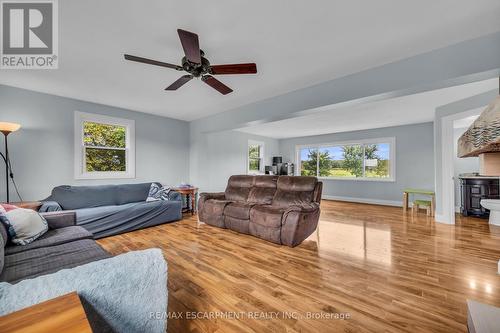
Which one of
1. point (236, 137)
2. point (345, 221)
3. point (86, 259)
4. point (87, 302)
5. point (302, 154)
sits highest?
point (236, 137)

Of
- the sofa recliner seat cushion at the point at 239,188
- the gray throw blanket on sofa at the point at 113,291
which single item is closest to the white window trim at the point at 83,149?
the sofa recliner seat cushion at the point at 239,188

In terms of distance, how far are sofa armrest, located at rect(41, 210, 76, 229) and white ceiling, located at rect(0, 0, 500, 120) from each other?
6.19 feet

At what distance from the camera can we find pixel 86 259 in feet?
5.50

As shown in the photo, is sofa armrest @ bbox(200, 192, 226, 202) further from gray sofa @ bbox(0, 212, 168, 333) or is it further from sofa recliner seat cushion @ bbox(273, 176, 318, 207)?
gray sofa @ bbox(0, 212, 168, 333)

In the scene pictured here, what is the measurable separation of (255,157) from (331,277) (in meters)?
6.04

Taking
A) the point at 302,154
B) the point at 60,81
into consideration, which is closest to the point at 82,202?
the point at 60,81

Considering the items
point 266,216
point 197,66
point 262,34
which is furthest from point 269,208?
point 262,34

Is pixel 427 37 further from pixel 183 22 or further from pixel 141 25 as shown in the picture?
pixel 141 25

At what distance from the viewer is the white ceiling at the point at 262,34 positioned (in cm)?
173

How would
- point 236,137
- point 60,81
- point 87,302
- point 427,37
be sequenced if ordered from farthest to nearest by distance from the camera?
point 236,137, point 60,81, point 427,37, point 87,302

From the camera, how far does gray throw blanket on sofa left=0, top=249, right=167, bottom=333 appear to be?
81 cm

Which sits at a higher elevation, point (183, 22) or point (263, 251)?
point (183, 22)

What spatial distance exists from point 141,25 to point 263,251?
291 cm

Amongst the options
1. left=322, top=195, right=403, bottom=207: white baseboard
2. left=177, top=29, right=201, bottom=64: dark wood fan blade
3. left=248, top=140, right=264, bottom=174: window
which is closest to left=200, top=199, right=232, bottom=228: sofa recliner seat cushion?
left=177, top=29, right=201, bottom=64: dark wood fan blade
